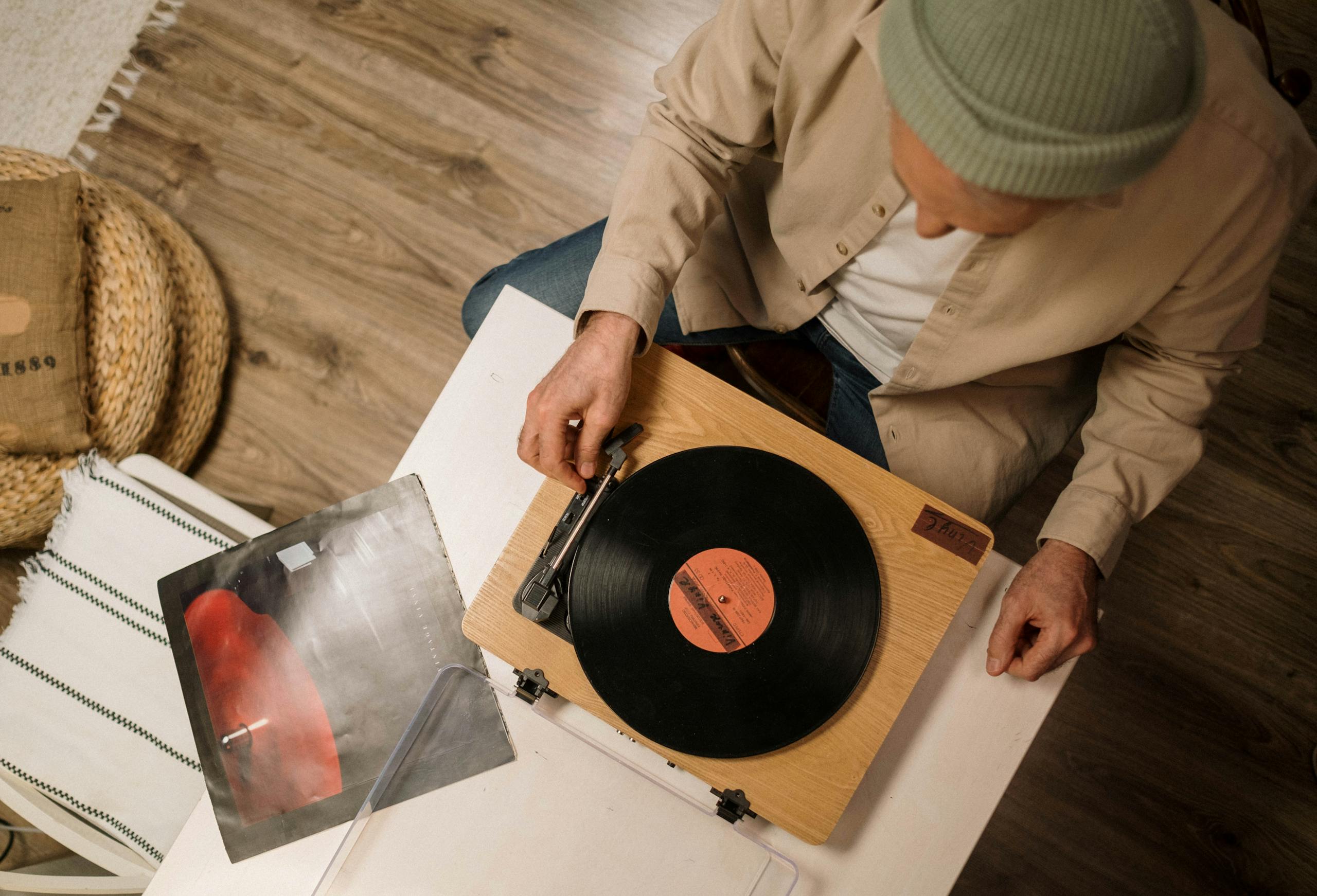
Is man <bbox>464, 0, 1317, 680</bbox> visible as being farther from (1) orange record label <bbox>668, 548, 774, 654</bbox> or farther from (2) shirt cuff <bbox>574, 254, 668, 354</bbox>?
(1) orange record label <bbox>668, 548, 774, 654</bbox>

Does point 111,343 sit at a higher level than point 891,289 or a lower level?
lower

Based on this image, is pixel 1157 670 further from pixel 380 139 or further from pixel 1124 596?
pixel 380 139

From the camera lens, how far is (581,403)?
34.6 inches

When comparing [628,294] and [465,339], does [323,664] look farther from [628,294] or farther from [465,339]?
[465,339]

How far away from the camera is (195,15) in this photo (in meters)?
1.95

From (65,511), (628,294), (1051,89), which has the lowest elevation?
(65,511)

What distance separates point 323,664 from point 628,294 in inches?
22.9

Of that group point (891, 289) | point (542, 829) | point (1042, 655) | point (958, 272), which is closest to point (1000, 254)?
point (958, 272)

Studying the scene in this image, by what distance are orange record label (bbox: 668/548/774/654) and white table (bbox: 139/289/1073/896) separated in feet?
0.66

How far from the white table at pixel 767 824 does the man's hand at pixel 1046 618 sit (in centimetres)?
3

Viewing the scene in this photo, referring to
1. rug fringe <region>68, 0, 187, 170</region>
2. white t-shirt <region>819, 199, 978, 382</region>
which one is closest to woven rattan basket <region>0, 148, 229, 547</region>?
rug fringe <region>68, 0, 187, 170</region>

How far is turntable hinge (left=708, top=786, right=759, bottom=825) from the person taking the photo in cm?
84

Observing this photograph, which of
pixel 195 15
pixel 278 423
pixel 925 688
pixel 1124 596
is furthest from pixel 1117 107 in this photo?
pixel 195 15

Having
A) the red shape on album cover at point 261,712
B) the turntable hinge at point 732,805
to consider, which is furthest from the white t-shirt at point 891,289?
the red shape on album cover at point 261,712
